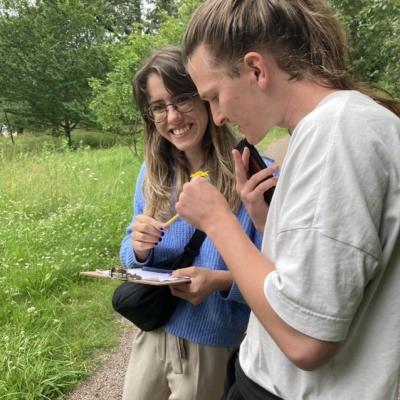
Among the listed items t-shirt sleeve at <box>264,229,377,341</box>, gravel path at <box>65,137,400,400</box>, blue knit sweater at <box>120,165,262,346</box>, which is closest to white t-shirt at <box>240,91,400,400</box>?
t-shirt sleeve at <box>264,229,377,341</box>

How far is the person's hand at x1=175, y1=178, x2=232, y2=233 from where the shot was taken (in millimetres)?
1180

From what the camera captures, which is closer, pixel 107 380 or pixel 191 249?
pixel 191 249

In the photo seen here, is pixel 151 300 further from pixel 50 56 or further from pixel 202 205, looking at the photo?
pixel 50 56

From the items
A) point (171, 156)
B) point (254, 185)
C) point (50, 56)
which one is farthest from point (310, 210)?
point (50, 56)

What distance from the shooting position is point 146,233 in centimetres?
183

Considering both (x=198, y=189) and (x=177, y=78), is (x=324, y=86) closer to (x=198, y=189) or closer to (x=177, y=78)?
(x=198, y=189)

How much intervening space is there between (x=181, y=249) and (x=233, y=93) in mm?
925

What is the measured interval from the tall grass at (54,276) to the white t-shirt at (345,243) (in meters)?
2.40

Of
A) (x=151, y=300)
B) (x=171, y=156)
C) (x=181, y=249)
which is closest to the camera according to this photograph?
(x=151, y=300)

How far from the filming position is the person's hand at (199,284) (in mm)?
1673

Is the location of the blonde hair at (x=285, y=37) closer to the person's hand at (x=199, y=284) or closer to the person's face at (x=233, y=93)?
the person's face at (x=233, y=93)

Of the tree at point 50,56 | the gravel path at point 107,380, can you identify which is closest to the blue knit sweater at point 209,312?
the gravel path at point 107,380

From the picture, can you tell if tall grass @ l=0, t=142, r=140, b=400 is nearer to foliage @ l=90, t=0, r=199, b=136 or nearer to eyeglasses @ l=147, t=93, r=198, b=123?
eyeglasses @ l=147, t=93, r=198, b=123

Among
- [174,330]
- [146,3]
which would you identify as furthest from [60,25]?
[174,330]
